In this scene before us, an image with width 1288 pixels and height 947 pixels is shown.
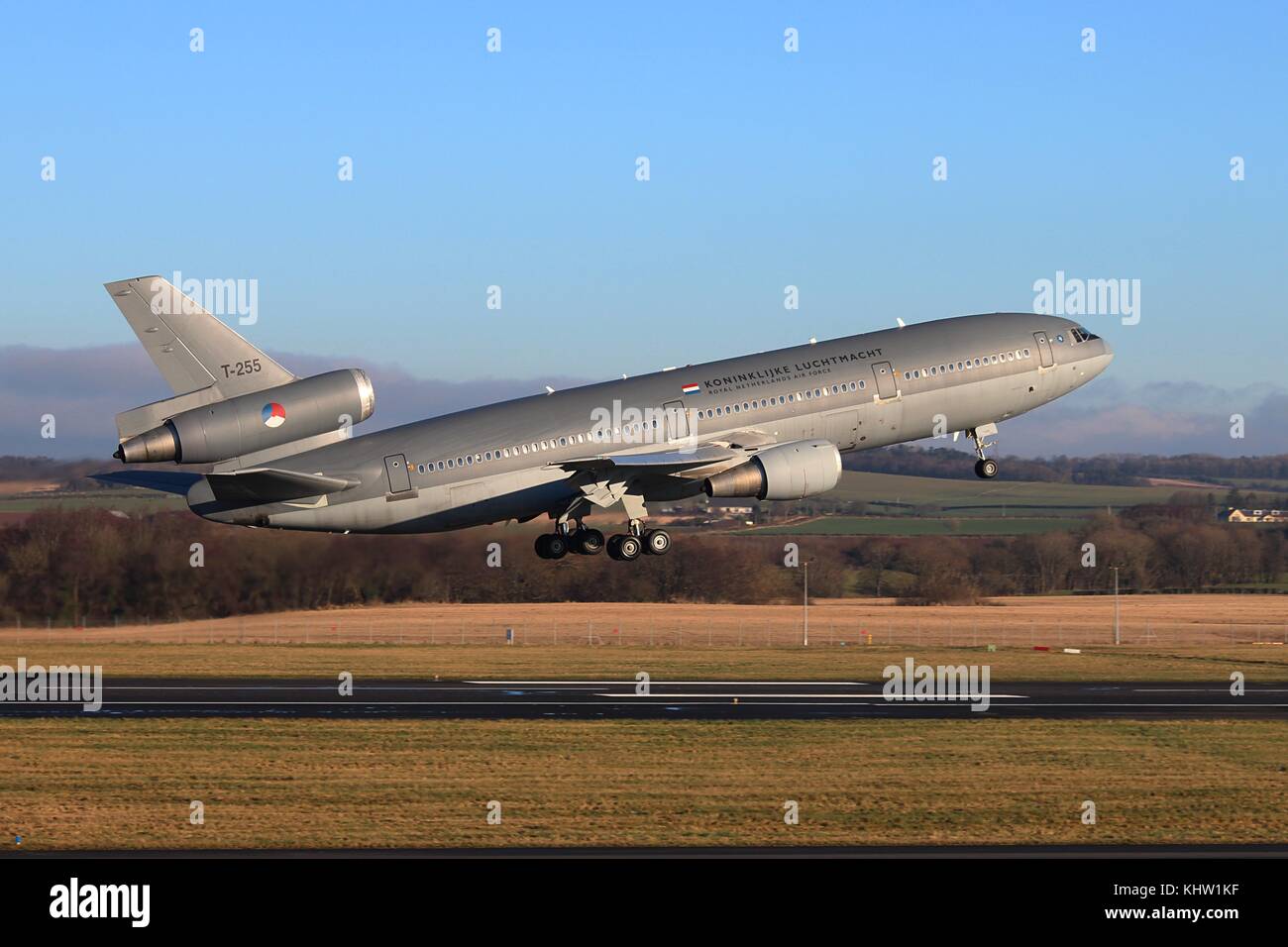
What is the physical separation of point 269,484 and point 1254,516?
95.8 metres

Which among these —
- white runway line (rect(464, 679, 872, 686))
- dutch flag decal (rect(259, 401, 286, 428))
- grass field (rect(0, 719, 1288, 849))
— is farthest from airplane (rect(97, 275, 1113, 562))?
white runway line (rect(464, 679, 872, 686))

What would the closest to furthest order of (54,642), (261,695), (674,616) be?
(261,695) < (54,642) < (674,616)

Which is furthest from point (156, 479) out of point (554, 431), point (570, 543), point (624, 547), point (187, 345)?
point (624, 547)

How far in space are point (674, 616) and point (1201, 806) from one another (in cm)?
6251

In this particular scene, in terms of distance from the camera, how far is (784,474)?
166 ft

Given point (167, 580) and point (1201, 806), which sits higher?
point (167, 580)

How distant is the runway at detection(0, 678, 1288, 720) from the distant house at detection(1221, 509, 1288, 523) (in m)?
57.8

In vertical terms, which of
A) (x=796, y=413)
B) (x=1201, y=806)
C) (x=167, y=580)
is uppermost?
(x=796, y=413)

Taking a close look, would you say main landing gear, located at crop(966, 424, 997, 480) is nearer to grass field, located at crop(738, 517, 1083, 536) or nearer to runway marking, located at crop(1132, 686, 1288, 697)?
runway marking, located at crop(1132, 686, 1288, 697)

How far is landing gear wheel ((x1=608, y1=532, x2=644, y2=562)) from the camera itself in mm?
53031

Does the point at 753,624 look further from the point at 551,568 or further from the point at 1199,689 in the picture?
the point at 1199,689
